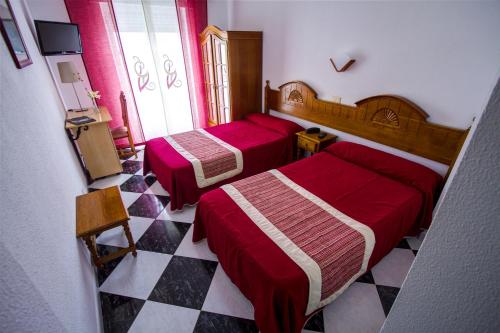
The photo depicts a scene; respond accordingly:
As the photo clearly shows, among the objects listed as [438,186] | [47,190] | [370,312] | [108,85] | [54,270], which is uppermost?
[108,85]

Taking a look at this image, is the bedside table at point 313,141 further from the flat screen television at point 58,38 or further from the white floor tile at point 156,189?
the flat screen television at point 58,38

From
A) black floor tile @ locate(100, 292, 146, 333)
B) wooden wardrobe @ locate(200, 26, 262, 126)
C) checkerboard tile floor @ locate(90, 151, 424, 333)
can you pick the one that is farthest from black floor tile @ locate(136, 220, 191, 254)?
wooden wardrobe @ locate(200, 26, 262, 126)

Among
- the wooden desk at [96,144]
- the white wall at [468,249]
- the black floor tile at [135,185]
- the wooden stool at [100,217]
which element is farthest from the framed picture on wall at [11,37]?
the white wall at [468,249]

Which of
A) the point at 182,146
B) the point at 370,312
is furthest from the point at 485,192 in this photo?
the point at 182,146

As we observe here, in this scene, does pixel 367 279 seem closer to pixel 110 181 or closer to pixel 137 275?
pixel 137 275

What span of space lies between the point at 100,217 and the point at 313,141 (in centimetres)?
220

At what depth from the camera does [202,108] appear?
4352 millimetres

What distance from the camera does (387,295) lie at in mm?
1627

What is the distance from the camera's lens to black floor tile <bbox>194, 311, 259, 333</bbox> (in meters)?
1.44

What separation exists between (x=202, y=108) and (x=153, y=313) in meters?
3.50

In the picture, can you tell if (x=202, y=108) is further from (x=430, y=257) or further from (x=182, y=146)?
(x=430, y=257)

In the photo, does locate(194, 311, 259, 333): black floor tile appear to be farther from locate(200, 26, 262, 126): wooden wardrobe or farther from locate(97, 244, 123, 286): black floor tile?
locate(200, 26, 262, 126): wooden wardrobe

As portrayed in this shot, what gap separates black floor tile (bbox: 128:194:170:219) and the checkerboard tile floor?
0.73ft

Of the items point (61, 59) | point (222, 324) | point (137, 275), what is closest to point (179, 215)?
point (137, 275)
